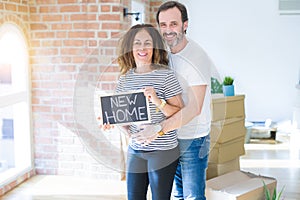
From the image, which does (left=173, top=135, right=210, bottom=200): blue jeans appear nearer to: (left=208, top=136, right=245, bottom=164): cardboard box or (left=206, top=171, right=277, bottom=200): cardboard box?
(left=206, top=171, right=277, bottom=200): cardboard box

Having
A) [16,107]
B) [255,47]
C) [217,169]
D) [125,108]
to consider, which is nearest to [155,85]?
[125,108]

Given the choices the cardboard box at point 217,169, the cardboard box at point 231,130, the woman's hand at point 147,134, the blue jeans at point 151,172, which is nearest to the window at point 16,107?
the cardboard box at point 217,169

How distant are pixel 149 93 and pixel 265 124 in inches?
160

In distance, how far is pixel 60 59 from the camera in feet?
11.8

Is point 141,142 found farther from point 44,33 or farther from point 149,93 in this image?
point 44,33

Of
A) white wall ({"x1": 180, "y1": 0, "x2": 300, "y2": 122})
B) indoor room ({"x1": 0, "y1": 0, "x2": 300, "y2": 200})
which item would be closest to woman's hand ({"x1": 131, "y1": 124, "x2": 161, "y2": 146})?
indoor room ({"x1": 0, "y1": 0, "x2": 300, "y2": 200})

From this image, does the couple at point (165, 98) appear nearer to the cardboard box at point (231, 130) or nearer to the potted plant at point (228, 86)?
the cardboard box at point (231, 130)

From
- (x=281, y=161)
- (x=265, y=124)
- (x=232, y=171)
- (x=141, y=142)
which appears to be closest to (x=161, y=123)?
(x=141, y=142)

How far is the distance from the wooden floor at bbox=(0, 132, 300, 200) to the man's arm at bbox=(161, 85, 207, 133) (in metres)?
1.75

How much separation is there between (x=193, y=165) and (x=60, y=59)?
82.5 inches

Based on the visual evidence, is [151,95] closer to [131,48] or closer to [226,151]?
[131,48]

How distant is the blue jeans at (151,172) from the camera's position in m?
1.68

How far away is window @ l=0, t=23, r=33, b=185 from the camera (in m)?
3.51

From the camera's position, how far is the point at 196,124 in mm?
1745
